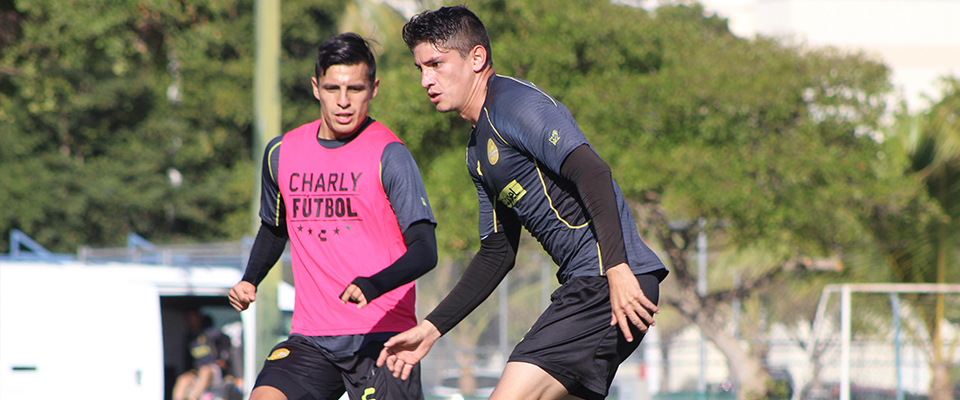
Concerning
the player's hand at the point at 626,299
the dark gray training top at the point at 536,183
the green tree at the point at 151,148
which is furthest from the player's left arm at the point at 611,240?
the green tree at the point at 151,148

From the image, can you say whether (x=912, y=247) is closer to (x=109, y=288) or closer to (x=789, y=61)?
(x=789, y=61)

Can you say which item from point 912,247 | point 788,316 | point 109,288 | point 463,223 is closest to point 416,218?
point 109,288

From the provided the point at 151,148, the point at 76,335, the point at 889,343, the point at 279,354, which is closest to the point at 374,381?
the point at 279,354

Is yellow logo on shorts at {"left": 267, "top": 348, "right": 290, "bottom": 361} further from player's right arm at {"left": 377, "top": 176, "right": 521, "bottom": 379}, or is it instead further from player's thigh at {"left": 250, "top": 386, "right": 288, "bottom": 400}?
player's right arm at {"left": 377, "top": 176, "right": 521, "bottom": 379}

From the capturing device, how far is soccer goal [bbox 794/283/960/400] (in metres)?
11.1

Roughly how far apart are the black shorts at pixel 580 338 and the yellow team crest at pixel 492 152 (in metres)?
0.46

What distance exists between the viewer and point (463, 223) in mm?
11375

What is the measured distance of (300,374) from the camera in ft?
11.8

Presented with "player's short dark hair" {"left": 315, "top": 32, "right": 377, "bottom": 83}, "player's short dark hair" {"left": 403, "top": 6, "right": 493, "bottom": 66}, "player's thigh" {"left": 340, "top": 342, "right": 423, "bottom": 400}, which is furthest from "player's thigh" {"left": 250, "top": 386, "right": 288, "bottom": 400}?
"player's short dark hair" {"left": 403, "top": 6, "right": 493, "bottom": 66}

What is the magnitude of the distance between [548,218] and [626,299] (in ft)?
1.48

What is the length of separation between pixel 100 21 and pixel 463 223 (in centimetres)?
449

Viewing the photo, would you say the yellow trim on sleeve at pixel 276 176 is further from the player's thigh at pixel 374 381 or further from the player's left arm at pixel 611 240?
the player's left arm at pixel 611 240

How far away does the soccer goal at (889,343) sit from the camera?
437 inches

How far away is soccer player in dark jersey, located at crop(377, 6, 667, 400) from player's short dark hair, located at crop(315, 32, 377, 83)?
1.85ft
